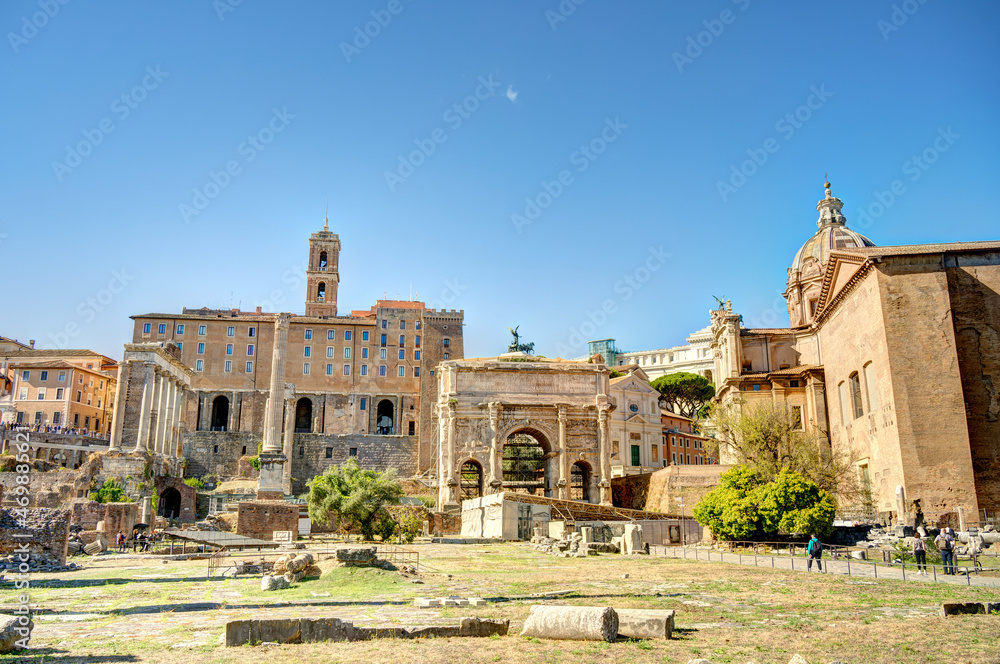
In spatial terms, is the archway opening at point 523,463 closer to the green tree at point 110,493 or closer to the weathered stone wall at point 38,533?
the green tree at point 110,493

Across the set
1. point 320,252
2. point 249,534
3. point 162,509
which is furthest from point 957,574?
point 320,252

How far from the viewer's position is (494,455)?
4425 centimetres

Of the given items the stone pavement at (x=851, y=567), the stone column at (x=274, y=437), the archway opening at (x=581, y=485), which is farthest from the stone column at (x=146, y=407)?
the stone pavement at (x=851, y=567)

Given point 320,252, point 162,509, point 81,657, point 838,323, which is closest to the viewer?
point 81,657

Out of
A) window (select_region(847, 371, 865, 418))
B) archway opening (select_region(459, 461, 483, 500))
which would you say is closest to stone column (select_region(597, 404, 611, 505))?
archway opening (select_region(459, 461, 483, 500))

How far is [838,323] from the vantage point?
39.4m

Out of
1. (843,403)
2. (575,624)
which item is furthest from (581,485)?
(575,624)

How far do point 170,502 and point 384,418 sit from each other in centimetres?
3021

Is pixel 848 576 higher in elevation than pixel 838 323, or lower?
lower

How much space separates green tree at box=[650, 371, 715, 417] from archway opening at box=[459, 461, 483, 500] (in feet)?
121

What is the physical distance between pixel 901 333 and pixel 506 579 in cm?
2251

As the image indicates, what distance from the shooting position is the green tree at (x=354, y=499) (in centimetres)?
2864

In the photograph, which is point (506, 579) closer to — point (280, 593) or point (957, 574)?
point (280, 593)

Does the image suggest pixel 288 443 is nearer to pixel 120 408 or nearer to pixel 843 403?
pixel 120 408
